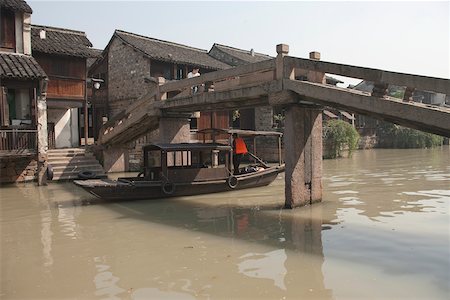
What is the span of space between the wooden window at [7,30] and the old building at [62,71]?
2.10m

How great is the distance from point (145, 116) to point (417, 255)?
10998 millimetres

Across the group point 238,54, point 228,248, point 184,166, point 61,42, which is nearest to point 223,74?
point 184,166

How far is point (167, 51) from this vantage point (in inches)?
1014

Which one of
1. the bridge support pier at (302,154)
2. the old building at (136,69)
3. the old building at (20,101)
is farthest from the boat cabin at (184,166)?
the old building at (136,69)

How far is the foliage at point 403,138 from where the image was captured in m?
38.9

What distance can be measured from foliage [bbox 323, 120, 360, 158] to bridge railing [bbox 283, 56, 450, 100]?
18514mm

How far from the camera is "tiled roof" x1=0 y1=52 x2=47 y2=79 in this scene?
48.9 ft

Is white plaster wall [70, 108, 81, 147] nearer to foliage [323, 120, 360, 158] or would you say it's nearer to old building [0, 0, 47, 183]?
old building [0, 0, 47, 183]

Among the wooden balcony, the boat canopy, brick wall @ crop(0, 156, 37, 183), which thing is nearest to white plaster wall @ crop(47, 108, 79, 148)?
the wooden balcony

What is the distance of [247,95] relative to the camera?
36.3 ft

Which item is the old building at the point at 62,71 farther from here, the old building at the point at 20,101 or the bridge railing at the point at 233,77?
the bridge railing at the point at 233,77

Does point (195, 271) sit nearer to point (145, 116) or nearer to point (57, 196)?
point (57, 196)

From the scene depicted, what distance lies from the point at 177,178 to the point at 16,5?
9.99m

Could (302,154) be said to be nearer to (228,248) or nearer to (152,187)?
(228,248)
